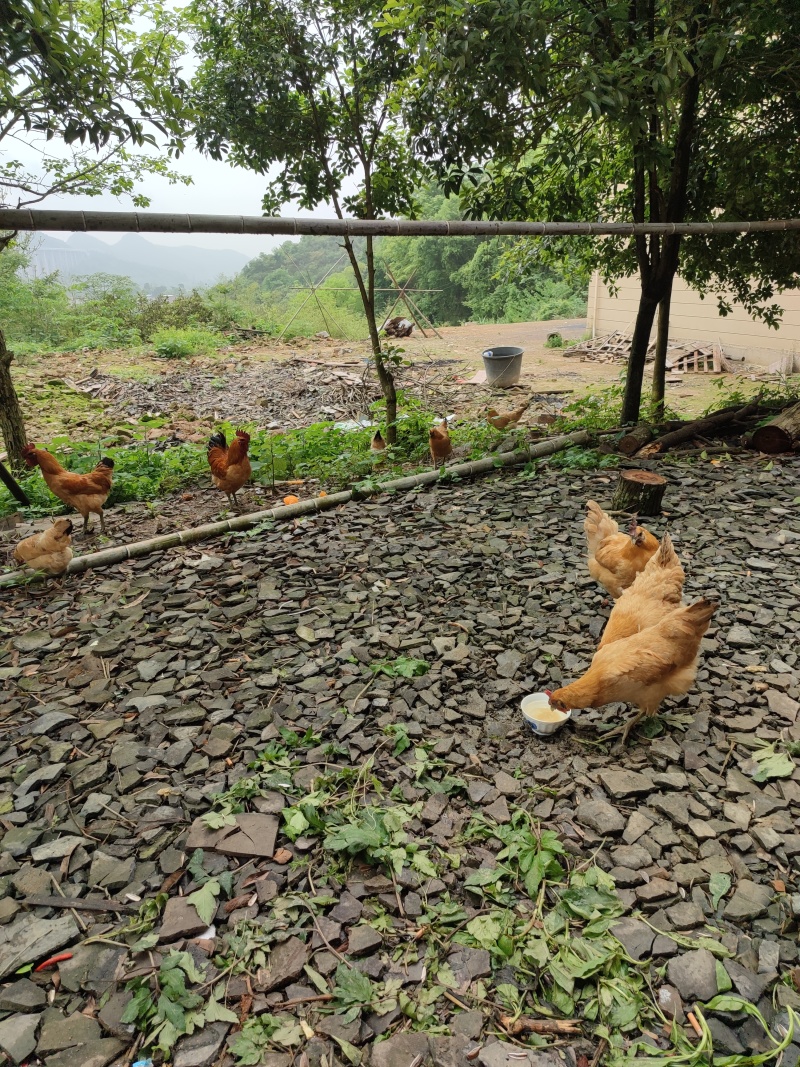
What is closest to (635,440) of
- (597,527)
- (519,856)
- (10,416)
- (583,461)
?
(583,461)

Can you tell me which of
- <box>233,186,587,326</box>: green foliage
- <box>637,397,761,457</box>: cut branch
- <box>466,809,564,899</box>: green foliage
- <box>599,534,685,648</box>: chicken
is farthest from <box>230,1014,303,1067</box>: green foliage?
<box>233,186,587,326</box>: green foliage

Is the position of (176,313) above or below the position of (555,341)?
above

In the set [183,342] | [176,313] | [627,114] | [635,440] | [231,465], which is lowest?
[635,440]

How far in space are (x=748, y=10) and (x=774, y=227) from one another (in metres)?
1.64

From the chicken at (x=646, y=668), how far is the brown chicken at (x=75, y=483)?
160 inches

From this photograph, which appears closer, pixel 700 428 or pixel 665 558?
pixel 665 558

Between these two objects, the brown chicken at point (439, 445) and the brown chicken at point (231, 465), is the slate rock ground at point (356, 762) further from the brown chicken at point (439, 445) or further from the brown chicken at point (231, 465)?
the brown chicken at point (439, 445)

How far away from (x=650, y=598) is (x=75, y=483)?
4.36 meters

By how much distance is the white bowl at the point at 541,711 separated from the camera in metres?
2.66

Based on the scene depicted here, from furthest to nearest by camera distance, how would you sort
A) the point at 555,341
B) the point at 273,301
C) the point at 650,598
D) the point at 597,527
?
the point at 273,301 < the point at 555,341 < the point at 597,527 < the point at 650,598

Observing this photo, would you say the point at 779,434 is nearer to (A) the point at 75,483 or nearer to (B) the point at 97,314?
(A) the point at 75,483

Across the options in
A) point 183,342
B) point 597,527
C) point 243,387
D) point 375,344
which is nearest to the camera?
point 597,527

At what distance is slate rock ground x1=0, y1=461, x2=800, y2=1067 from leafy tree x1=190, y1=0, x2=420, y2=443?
3.93 meters

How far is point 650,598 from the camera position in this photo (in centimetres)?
286
